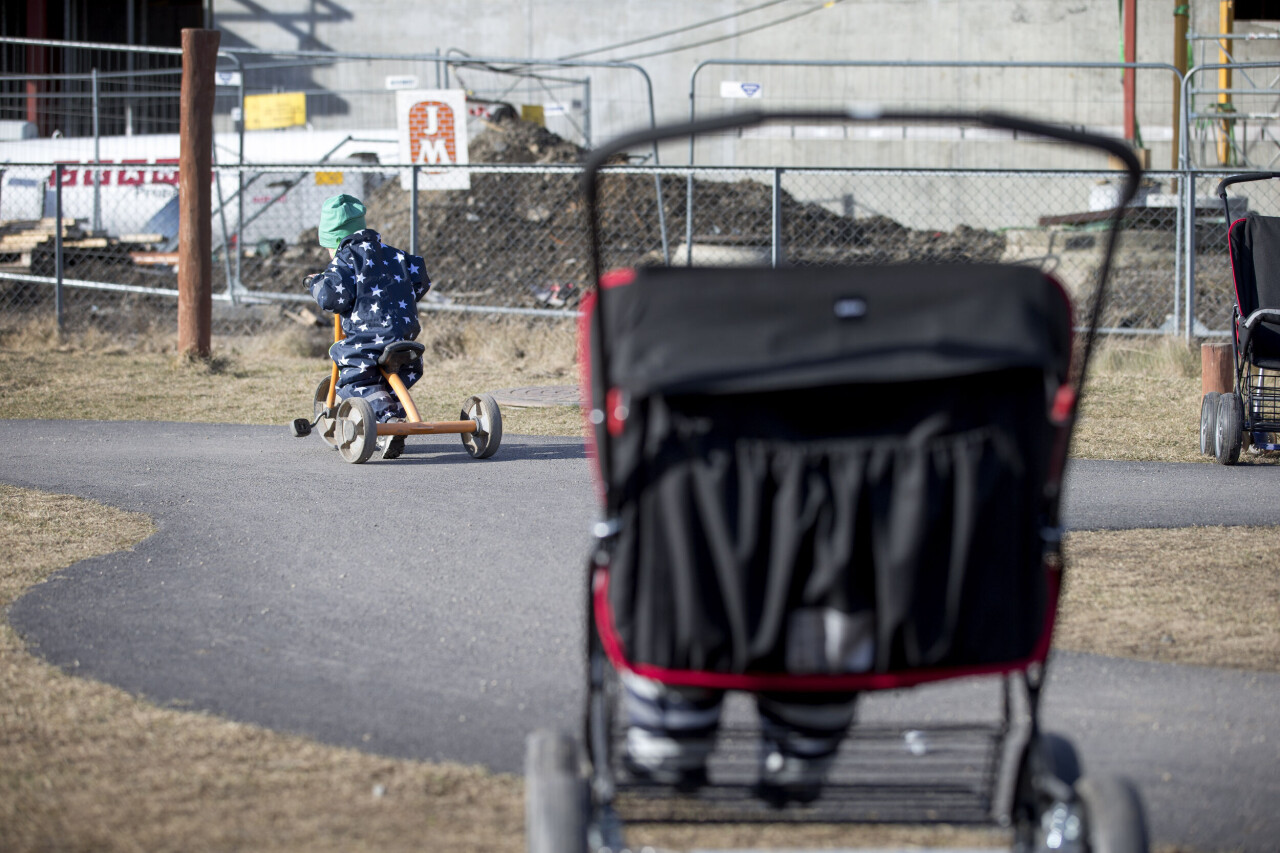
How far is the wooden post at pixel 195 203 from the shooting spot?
11117mm

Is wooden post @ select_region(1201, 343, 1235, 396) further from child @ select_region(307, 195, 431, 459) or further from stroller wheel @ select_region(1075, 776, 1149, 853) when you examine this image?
stroller wheel @ select_region(1075, 776, 1149, 853)

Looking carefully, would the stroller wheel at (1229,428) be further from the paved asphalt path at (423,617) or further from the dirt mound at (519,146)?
the dirt mound at (519,146)

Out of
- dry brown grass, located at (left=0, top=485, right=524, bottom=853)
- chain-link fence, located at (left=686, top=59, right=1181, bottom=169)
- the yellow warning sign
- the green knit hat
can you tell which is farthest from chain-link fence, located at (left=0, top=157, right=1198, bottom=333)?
dry brown grass, located at (left=0, top=485, right=524, bottom=853)

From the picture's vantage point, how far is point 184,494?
253 inches

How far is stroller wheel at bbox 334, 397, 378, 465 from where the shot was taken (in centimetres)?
700

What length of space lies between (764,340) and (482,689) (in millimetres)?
1944

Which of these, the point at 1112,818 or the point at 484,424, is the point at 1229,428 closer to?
the point at 484,424

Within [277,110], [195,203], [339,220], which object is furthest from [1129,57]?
[339,220]

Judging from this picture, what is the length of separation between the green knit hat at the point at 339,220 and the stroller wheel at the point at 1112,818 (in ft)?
19.8

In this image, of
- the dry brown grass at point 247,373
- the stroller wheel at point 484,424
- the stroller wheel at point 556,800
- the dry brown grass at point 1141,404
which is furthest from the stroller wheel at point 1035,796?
the dry brown grass at point 247,373

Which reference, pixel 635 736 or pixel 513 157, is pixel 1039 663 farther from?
pixel 513 157

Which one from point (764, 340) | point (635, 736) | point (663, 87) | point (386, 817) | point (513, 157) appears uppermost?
point (663, 87)

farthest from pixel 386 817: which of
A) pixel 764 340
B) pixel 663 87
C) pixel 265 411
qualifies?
pixel 663 87

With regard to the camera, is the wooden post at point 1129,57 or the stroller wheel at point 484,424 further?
the wooden post at point 1129,57
